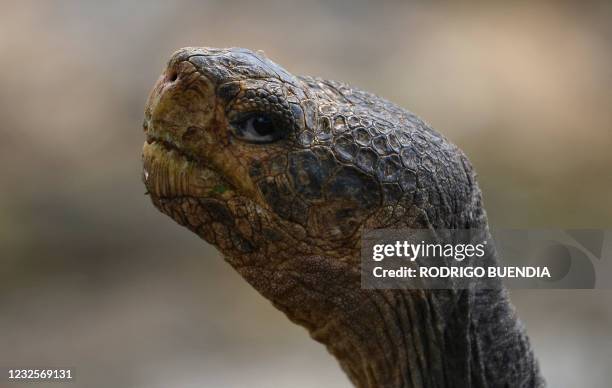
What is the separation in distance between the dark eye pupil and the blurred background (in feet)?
6.70

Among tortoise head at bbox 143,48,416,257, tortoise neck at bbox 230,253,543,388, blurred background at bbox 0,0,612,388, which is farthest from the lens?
blurred background at bbox 0,0,612,388

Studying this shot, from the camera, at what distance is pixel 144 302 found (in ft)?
13.6

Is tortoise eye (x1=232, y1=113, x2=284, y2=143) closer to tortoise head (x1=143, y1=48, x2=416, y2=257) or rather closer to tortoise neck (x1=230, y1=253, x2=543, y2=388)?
tortoise head (x1=143, y1=48, x2=416, y2=257)

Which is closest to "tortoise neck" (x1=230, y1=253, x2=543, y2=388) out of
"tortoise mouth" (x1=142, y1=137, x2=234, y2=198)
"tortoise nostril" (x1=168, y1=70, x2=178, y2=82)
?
"tortoise mouth" (x1=142, y1=137, x2=234, y2=198)

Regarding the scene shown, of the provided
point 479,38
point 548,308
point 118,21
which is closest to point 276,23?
point 118,21

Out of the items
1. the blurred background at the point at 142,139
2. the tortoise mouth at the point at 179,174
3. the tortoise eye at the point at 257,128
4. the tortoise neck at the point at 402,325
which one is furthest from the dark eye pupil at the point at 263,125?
the blurred background at the point at 142,139

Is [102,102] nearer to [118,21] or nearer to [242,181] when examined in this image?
[118,21]

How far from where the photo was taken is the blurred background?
353 centimetres

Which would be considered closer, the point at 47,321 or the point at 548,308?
the point at 548,308

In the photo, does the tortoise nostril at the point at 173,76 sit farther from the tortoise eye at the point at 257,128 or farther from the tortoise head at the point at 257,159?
the tortoise eye at the point at 257,128

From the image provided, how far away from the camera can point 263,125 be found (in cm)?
131

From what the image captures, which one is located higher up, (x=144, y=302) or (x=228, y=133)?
(x=144, y=302)

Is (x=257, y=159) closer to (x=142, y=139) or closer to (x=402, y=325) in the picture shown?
(x=402, y=325)

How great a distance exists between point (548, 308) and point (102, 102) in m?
2.49
